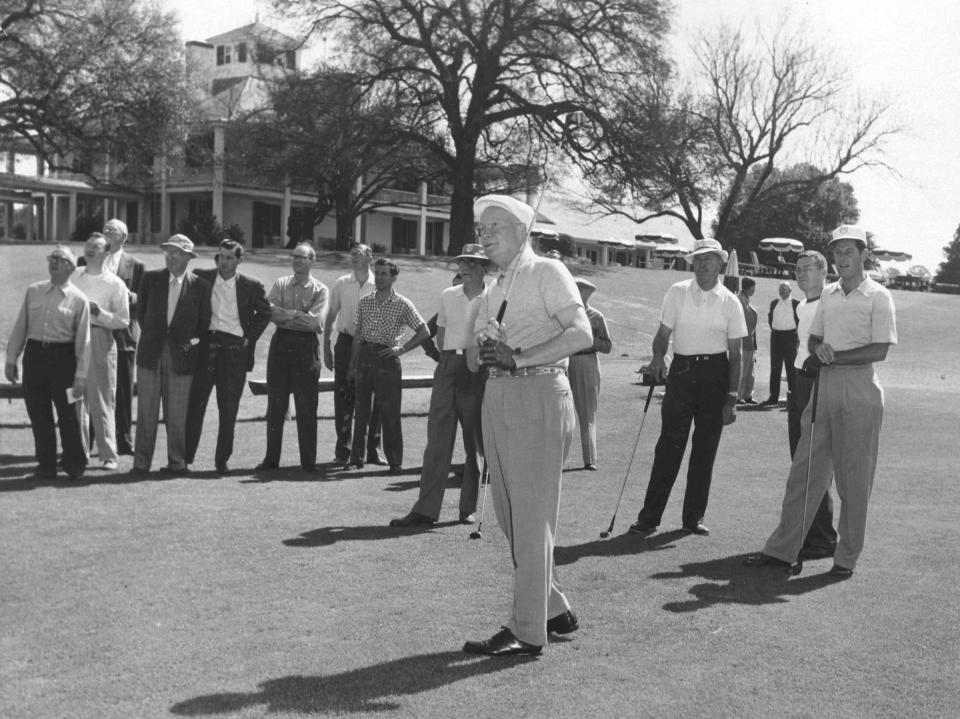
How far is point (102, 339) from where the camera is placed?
1102cm

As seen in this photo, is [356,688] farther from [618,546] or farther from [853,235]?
[853,235]

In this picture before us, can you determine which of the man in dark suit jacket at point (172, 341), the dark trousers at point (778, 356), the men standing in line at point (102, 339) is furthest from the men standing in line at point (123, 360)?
the dark trousers at point (778, 356)

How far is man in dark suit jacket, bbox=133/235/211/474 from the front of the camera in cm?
1065

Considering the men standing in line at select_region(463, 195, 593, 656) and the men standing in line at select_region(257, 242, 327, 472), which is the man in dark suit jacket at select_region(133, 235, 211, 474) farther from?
the men standing in line at select_region(463, 195, 593, 656)

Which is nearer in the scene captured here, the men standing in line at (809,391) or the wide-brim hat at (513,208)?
the wide-brim hat at (513,208)

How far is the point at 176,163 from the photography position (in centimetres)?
4675

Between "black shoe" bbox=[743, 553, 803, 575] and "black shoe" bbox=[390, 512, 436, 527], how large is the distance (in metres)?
2.24

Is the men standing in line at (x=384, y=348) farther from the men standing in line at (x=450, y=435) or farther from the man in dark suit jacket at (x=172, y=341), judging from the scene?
the men standing in line at (x=450, y=435)

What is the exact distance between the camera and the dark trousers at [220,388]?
10.8 meters

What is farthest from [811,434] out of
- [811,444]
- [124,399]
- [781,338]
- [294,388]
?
[781,338]

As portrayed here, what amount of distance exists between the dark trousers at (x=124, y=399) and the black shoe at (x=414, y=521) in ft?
14.8

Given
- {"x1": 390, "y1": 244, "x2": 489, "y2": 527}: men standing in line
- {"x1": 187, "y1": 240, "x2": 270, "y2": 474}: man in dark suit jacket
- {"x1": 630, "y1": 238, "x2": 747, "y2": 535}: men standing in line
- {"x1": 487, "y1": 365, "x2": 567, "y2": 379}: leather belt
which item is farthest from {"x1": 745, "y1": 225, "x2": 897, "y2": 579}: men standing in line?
{"x1": 187, "y1": 240, "x2": 270, "y2": 474}: man in dark suit jacket

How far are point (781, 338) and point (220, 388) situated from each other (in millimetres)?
10291

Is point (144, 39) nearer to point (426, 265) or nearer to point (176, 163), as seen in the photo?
point (176, 163)
